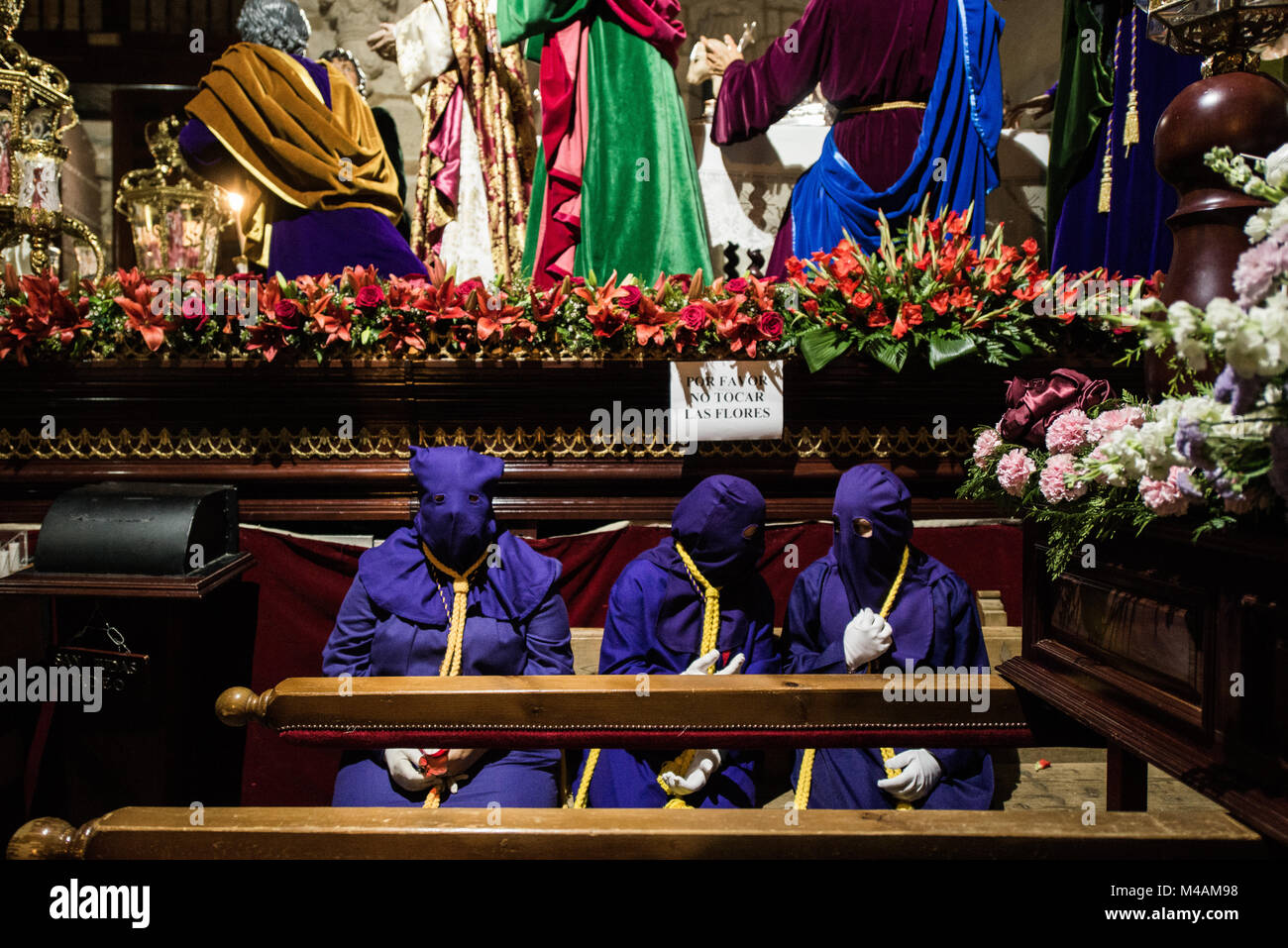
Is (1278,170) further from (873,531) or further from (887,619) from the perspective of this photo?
(887,619)

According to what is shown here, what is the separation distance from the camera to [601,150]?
129 inches

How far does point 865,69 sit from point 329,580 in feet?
9.30

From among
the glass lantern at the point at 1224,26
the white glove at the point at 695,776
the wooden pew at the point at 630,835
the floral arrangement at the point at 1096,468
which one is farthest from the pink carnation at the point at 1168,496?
the white glove at the point at 695,776

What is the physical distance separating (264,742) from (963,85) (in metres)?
3.54

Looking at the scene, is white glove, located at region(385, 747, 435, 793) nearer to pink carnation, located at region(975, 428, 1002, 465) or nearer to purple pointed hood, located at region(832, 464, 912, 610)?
purple pointed hood, located at region(832, 464, 912, 610)

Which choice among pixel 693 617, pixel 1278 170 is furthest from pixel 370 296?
pixel 1278 170

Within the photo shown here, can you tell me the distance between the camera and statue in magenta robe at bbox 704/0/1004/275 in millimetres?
3352

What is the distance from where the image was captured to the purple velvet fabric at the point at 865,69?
334 centimetres

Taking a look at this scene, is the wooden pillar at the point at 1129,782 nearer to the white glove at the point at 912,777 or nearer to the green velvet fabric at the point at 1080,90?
the white glove at the point at 912,777

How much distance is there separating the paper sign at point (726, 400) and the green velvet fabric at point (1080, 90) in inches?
74.8

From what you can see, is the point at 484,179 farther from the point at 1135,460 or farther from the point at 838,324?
the point at 1135,460

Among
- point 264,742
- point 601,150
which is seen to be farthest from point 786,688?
point 601,150

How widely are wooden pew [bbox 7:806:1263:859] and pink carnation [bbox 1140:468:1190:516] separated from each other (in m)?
0.40

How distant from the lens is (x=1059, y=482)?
130 cm
